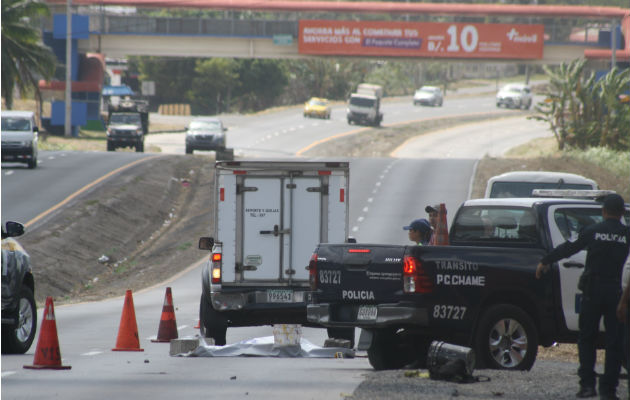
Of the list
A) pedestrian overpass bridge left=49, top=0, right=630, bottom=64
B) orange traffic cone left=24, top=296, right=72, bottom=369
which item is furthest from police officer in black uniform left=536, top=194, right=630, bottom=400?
pedestrian overpass bridge left=49, top=0, right=630, bottom=64

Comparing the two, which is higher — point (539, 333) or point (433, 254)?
point (433, 254)

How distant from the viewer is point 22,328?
43.6 feet

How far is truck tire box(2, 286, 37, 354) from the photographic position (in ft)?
42.4

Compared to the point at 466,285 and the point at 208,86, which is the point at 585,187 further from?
the point at 208,86

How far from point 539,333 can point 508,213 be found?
1.47 meters

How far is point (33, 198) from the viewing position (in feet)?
122

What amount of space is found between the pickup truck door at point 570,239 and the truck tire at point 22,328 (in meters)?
6.37

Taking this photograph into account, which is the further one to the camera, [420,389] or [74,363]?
[74,363]

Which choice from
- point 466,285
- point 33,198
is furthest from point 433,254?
point 33,198

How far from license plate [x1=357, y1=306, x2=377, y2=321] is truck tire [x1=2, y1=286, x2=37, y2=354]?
4275mm

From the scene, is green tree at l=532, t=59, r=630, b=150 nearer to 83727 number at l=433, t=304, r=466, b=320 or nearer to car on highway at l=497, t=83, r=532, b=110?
83727 number at l=433, t=304, r=466, b=320

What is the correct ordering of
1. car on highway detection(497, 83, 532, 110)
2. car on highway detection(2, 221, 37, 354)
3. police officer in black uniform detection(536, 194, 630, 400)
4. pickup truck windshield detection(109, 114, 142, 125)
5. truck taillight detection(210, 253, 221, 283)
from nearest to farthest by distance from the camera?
police officer in black uniform detection(536, 194, 630, 400) → car on highway detection(2, 221, 37, 354) → truck taillight detection(210, 253, 221, 283) → pickup truck windshield detection(109, 114, 142, 125) → car on highway detection(497, 83, 532, 110)

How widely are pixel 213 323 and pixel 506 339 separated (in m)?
4.71

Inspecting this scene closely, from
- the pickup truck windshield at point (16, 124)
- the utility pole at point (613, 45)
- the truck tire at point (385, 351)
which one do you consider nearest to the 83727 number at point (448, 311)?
the truck tire at point (385, 351)
